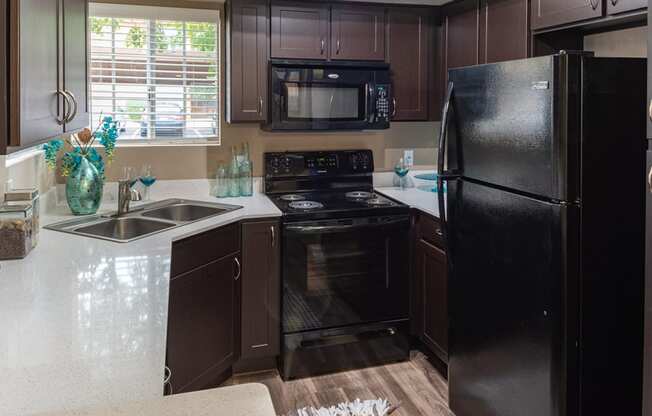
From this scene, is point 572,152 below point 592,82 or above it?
below

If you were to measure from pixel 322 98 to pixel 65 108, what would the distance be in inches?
70.4

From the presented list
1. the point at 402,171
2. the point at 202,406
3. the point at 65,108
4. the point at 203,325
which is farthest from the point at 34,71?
the point at 402,171

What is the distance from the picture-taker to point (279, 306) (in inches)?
115

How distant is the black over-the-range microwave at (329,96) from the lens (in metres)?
3.17

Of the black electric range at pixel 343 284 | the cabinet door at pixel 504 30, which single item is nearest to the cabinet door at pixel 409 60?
the cabinet door at pixel 504 30

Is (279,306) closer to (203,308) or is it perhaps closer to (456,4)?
(203,308)

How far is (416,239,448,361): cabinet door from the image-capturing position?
2830mm

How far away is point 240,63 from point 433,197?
135 centimetres

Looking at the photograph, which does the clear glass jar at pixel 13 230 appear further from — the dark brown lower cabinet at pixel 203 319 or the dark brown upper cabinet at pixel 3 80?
the dark brown upper cabinet at pixel 3 80

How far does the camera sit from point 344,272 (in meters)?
3.00

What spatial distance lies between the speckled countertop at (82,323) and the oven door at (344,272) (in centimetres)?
81

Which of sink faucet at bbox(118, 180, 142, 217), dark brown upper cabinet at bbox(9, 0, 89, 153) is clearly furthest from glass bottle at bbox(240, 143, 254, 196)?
dark brown upper cabinet at bbox(9, 0, 89, 153)

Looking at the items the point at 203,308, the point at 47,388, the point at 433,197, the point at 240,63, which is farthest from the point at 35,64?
the point at 433,197

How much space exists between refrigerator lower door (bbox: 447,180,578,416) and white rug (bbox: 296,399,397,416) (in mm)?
328
